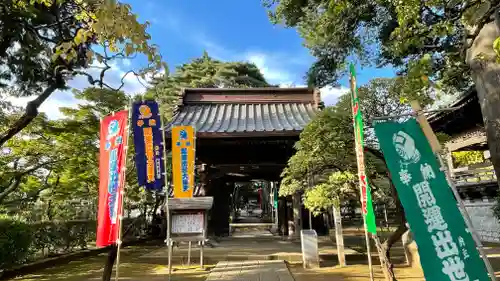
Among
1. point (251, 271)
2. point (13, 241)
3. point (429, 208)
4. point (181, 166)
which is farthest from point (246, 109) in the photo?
point (429, 208)

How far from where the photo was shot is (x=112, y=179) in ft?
15.3

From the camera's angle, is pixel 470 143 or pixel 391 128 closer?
pixel 391 128

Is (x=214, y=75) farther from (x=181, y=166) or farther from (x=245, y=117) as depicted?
(x=181, y=166)

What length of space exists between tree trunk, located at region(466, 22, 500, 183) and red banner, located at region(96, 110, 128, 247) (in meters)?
4.59

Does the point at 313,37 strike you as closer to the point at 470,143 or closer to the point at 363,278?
the point at 363,278

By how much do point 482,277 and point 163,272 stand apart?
6.72m

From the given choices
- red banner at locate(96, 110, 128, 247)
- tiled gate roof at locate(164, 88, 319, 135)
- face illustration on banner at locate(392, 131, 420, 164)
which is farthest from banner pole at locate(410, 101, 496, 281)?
tiled gate roof at locate(164, 88, 319, 135)

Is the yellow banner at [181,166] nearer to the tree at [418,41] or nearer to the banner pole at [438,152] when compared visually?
the tree at [418,41]

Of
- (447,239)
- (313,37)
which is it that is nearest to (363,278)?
(447,239)

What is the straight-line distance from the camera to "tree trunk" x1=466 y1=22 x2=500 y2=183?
3221mm

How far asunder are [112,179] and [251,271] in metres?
3.94

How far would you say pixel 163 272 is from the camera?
7801 mm

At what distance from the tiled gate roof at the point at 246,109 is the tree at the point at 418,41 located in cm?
187

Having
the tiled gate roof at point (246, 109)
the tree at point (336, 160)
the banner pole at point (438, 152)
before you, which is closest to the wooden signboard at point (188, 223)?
the tree at point (336, 160)
